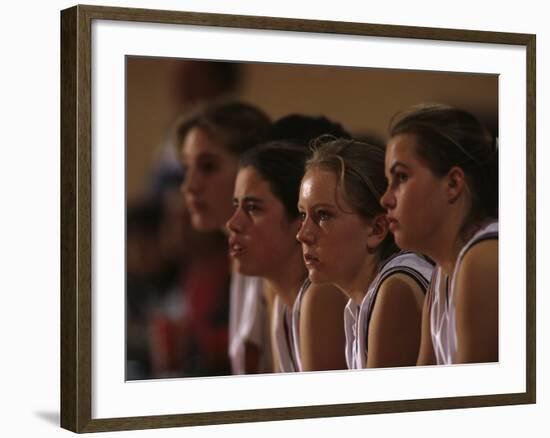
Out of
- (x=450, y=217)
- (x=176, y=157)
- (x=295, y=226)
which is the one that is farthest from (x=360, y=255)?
(x=176, y=157)

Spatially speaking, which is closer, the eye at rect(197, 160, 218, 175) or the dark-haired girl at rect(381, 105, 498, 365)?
the eye at rect(197, 160, 218, 175)

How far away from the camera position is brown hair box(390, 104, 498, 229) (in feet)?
13.1

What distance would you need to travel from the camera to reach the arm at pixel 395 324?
3902mm

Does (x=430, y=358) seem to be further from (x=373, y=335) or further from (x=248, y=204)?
(x=248, y=204)

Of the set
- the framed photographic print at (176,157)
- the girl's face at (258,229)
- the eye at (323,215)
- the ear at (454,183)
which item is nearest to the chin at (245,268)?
the girl's face at (258,229)

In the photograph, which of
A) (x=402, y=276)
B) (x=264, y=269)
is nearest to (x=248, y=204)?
(x=264, y=269)

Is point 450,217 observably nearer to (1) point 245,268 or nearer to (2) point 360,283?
(2) point 360,283

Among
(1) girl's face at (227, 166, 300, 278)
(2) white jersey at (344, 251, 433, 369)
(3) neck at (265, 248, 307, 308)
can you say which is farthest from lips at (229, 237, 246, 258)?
(2) white jersey at (344, 251, 433, 369)

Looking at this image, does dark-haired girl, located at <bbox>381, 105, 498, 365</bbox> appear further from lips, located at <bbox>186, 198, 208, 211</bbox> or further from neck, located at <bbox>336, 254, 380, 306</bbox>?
lips, located at <bbox>186, 198, 208, 211</bbox>

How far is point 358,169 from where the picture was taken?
153 inches

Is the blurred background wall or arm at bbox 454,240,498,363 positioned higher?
the blurred background wall

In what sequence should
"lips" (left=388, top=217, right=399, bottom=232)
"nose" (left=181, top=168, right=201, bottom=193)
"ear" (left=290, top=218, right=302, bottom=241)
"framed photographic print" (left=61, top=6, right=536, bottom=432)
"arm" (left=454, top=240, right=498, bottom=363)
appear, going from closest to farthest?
"framed photographic print" (left=61, top=6, right=536, bottom=432) → "nose" (left=181, top=168, right=201, bottom=193) → "ear" (left=290, top=218, right=302, bottom=241) → "lips" (left=388, top=217, right=399, bottom=232) → "arm" (left=454, top=240, right=498, bottom=363)

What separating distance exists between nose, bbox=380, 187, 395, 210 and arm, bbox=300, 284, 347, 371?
0.84 feet

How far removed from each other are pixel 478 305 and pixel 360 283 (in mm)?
388
